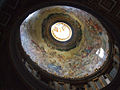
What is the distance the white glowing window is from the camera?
52.4 ft

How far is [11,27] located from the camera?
7977 mm

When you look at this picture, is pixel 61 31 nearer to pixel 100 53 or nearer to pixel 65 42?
pixel 65 42

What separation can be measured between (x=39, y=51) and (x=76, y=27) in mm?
4260

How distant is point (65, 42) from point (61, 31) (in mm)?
1704

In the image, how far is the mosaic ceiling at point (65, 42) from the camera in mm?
13273

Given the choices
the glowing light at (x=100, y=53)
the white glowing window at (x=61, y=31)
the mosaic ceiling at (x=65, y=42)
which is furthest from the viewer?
the white glowing window at (x=61, y=31)

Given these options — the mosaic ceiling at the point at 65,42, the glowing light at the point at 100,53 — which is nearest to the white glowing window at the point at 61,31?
the mosaic ceiling at the point at 65,42

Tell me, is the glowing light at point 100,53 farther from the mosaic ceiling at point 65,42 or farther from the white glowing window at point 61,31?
the white glowing window at point 61,31

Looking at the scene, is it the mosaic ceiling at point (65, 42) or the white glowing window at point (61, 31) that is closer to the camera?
the mosaic ceiling at point (65, 42)

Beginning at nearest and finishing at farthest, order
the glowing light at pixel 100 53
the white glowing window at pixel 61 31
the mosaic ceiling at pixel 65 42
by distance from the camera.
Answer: the glowing light at pixel 100 53
the mosaic ceiling at pixel 65 42
the white glowing window at pixel 61 31

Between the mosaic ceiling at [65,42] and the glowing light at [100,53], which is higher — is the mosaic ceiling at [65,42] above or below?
above

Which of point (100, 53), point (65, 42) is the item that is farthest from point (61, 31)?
point (100, 53)

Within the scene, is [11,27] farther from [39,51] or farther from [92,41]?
[92,41]

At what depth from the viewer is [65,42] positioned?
15602 millimetres
